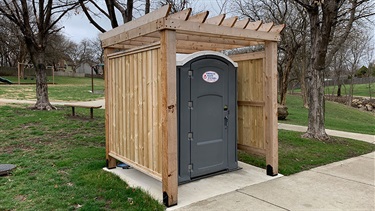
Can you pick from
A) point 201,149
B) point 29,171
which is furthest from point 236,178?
point 29,171

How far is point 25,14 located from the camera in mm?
10328

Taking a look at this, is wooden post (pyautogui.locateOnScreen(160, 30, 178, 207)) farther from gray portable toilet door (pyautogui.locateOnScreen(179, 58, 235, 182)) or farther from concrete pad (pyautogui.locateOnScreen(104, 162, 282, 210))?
gray portable toilet door (pyautogui.locateOnScreen(179, 58, 235, 182))

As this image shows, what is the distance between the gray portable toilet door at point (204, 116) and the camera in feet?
13.3

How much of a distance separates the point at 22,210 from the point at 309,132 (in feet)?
20.9

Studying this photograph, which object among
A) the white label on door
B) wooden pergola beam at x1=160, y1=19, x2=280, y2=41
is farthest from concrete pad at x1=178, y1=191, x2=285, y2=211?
wooden pergola beam at x1=160, y1=19, x2=280, y2=41

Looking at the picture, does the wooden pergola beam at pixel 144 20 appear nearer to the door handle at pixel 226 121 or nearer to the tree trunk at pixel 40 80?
the door handle at pixel 226 121

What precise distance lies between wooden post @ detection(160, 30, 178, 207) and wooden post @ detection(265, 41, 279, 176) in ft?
5.60

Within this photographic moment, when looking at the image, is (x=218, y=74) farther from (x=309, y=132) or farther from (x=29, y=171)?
(x=309, y=132)

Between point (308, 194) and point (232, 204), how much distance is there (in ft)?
3.47

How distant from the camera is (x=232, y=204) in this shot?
134 inches

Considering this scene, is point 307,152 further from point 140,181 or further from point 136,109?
point 136,109

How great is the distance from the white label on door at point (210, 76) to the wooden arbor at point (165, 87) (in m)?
0.53

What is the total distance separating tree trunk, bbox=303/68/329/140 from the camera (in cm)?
705

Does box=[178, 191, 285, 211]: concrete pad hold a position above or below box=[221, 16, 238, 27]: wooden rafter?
below
